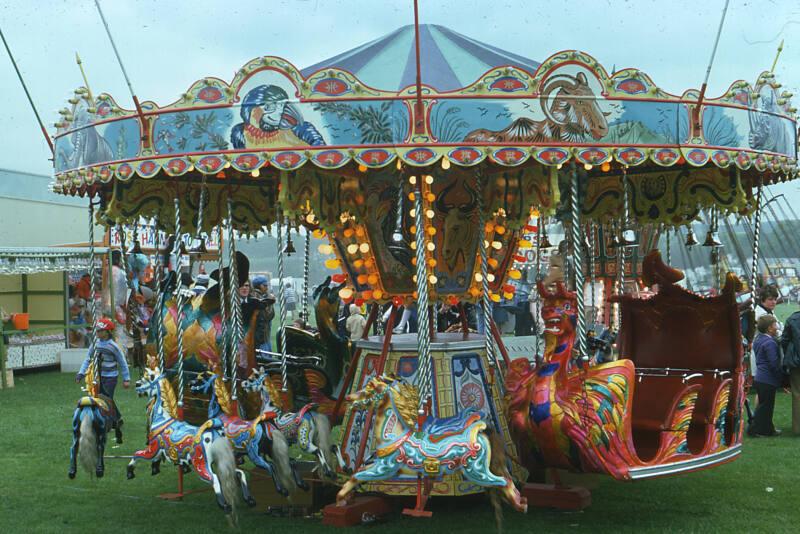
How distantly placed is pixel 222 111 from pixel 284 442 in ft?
8.40

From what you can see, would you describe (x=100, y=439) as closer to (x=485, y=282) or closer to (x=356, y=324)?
(x=485, y=282)

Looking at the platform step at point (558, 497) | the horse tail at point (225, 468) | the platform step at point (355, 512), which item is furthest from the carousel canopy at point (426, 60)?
the platform step at point (558, 497)

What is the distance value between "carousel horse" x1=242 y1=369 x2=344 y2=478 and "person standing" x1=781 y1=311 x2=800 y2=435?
6118mm

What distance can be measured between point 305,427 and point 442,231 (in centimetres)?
210

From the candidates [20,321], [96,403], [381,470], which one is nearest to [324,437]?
[381,470]

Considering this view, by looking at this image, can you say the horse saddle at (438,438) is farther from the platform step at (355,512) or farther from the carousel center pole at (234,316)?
the carousel center pole at (234,316)

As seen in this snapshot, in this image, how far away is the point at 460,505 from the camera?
9023 mm

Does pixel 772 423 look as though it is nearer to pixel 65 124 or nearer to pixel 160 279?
pixel 160 279

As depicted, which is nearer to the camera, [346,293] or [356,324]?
[346,293]

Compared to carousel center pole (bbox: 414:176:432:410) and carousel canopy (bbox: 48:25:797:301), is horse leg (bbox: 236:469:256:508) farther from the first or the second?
carousel canopy (bbox: 48:25:797:301)

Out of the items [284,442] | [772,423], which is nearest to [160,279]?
[284,442]

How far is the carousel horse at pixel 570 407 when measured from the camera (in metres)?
7.69

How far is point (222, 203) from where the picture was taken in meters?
10.9

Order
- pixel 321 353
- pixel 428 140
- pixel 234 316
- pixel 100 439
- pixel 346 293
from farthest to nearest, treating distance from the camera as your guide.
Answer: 1. pixel 321 353
2. pixel 346 293
3. pixel 234 316
4. pixel 100 439
5. pixel 428 140
